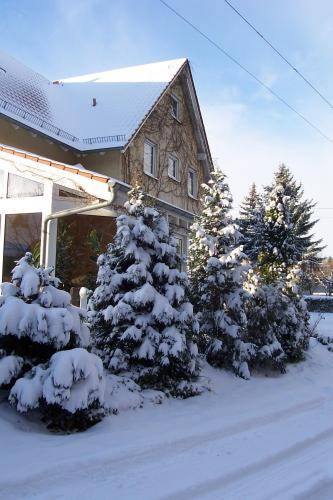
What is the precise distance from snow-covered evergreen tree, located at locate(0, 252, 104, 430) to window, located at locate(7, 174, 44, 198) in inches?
194

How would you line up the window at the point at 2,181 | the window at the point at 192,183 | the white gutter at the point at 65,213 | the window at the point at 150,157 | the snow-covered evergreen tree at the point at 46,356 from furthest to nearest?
the window at the point at 192,183
the window at the point at 150,157
the window at the point at 2,181
the white gutter at the point at 65,213
the snow-covered evergreen tree at the point at 46,356

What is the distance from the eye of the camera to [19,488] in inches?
164

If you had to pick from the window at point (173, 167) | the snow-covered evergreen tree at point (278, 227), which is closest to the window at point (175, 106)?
the window at point (173, 167)

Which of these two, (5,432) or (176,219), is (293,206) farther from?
(5,432)

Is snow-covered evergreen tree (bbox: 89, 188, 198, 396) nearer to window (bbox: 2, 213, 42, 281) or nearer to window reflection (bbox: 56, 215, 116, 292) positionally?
window (bbox: 2, 213, 42, 281)

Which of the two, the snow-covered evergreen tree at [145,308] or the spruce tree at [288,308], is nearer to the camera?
the snow-covered evergreen tree at [145,308]

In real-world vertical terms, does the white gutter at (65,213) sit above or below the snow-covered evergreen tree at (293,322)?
above

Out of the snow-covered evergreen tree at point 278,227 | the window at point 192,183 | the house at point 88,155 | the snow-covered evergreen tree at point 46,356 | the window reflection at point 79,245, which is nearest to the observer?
the snow-covered evergreen tree at point 46,356

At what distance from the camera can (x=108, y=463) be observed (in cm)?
492

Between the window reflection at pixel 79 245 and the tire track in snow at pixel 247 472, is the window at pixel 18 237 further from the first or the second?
the tire track in snow at pixel 247 472

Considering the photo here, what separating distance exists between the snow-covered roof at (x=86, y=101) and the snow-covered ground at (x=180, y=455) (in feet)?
32.4

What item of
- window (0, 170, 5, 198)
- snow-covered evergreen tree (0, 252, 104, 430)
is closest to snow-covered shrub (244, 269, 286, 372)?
snow-covered evergreen tree (0, 252, 104, 430)

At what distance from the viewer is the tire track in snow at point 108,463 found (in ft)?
13.8

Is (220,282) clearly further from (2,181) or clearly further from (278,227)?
(278,227)
